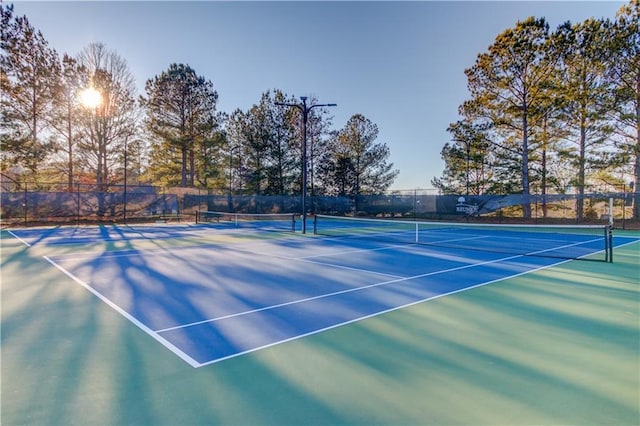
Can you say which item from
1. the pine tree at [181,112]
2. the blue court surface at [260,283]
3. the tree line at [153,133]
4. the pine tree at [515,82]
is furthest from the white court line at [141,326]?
the pine tree at [181,112]

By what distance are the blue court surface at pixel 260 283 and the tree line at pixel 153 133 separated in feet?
48.6

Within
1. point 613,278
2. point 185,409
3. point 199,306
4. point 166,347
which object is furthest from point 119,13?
point 613,278

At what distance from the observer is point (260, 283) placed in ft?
19.4

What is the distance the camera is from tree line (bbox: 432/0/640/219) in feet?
69.1

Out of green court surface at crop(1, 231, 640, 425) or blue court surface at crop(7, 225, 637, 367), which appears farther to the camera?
blue court surface at crop(7, 225, 637, 367)

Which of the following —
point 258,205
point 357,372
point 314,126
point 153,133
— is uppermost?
point 314,126

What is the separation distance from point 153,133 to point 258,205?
37.4ft

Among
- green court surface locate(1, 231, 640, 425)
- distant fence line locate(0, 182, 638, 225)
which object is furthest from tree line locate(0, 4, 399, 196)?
green court surface locate(1, 231, 640, 425)

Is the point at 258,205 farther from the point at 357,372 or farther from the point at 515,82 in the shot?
the point at 357,372

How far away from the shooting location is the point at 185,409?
2299 millimetres

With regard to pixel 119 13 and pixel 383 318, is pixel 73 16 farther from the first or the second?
pixel 383 318

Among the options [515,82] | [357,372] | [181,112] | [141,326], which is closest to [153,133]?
[181,112]

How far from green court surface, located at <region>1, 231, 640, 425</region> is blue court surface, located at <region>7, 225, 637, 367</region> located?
322 millimetres

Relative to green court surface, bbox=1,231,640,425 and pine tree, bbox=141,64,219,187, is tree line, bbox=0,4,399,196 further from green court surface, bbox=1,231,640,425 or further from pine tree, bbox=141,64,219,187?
green court surface, bbox=1,231,640,425
